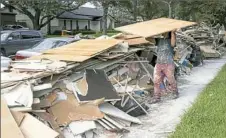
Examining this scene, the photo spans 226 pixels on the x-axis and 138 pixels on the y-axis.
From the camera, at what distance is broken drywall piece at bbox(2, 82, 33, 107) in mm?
6199

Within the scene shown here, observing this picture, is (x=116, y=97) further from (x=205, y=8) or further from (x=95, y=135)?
(x=205, y=8)

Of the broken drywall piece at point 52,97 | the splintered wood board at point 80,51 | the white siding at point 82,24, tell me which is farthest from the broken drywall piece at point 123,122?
the white siding at point 82,24

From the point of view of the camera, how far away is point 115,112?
24.4ft

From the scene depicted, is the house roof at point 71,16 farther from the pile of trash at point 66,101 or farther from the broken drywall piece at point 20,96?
the broken drywall piece at point 20,96

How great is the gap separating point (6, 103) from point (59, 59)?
2.49m

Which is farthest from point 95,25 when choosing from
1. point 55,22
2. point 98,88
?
point 98,88

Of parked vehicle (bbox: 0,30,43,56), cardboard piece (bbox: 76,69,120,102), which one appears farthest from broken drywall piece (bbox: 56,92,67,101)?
parked vehicle (bbox: 0,30,43,56)

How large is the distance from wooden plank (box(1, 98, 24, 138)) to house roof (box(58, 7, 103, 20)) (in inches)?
2135

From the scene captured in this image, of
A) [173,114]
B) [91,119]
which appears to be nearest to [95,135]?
[91,119]

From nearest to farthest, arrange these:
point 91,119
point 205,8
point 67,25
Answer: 1. point 91,119
2. point 205,8
3. point 67,25

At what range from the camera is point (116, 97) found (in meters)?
7.91

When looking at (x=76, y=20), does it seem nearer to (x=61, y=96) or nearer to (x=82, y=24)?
(x=82, y=24)

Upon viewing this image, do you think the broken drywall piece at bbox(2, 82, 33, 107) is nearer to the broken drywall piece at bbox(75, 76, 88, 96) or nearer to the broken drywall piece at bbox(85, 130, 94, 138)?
the broken drywall piece at bbox(85, 130, 94, 138)

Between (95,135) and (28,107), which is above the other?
(28,107)
